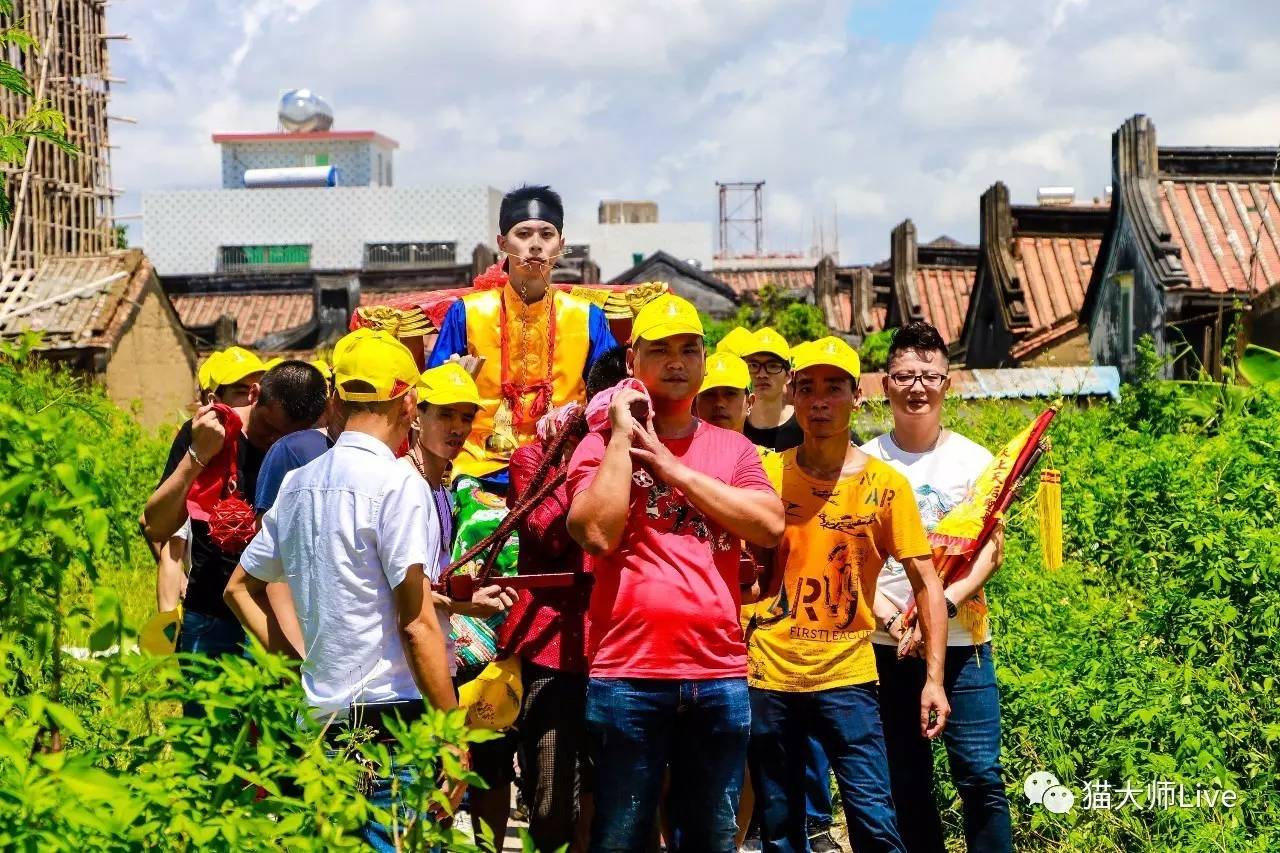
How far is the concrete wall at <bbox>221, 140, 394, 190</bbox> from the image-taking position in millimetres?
76375

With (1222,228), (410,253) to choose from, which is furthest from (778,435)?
(410,253)

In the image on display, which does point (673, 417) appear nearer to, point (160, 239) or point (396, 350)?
point (396, 350)

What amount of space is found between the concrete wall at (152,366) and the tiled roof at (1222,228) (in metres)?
15.7

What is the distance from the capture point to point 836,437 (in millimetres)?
5645

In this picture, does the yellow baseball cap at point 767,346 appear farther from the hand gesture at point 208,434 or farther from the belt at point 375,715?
the belt at point 375,715

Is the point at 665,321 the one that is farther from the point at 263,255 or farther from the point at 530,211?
the point at 263,255

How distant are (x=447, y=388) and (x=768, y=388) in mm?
2034

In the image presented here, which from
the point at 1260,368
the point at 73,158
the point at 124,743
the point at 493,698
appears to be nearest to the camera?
the point at 124,743

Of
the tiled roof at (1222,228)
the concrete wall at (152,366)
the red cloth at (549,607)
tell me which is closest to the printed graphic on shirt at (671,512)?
the red cloth at (549,607)

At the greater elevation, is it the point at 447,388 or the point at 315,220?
the point at 315,220

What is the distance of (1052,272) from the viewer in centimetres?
3009

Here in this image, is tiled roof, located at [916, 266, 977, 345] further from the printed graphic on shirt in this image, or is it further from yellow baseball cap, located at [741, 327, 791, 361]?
the printed graphic on shirt

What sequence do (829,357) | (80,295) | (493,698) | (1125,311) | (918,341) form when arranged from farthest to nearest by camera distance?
1. (80,295)
2. (1125,311)
3. (918,341)
4. (829,357)
5. (493,698)

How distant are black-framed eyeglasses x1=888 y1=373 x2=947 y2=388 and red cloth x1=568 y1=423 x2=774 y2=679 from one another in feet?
4.14
